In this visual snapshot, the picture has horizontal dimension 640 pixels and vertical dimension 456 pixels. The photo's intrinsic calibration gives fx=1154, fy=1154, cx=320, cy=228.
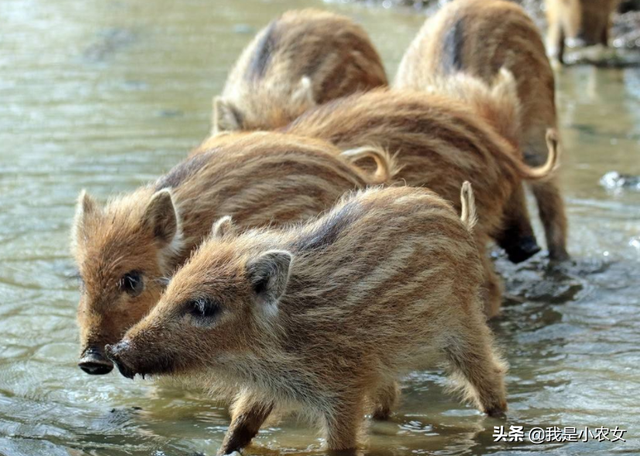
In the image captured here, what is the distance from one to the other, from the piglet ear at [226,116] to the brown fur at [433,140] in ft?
2.09

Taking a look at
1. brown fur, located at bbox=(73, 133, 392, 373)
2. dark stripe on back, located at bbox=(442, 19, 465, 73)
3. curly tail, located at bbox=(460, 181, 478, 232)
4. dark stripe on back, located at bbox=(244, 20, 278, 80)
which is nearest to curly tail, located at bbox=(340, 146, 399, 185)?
brown fur, located at bbox=(73, 133, 392, 373)

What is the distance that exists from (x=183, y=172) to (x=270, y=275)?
1.13 meters

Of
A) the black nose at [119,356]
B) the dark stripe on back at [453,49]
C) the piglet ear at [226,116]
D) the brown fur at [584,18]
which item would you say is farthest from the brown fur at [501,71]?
the brown fur at [584,18]

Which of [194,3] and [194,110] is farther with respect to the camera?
[194,3]

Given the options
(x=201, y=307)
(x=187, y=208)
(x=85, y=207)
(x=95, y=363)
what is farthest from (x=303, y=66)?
(x=201, y=307)

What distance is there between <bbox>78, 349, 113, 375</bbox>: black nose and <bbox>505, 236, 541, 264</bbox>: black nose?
8.01 feet

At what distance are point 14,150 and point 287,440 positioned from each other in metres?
4.19

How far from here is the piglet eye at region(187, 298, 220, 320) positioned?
3.78 metres

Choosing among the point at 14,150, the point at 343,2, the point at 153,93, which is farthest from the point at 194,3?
the point at 14,150

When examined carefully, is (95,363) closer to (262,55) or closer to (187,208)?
(187,208)

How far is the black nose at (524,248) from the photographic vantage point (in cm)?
576

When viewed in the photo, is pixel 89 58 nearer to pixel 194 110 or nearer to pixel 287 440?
pixel 194 110

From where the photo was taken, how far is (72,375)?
15.2 feet

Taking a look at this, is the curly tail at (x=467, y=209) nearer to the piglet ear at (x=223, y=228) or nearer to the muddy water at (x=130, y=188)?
the muddy water at (x=130, y=188)
